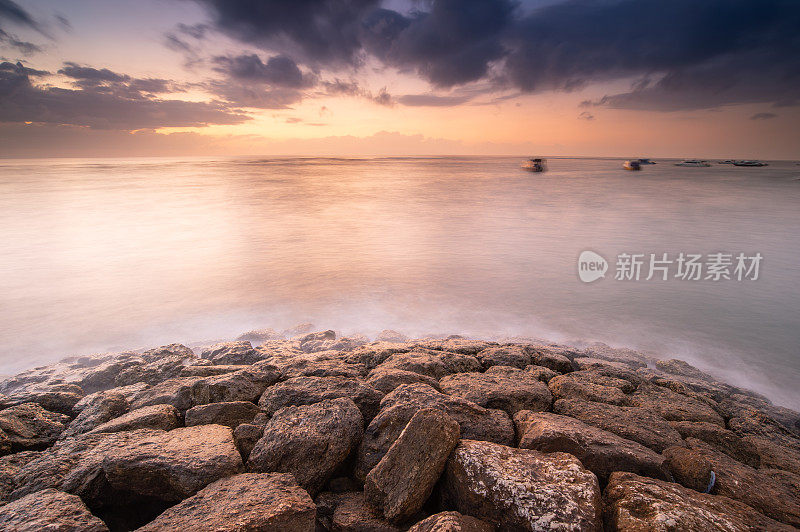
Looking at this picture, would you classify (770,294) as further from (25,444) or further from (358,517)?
(25,444)

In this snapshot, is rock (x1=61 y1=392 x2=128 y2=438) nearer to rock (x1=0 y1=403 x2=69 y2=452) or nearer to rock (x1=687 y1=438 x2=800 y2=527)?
rock (x1=0 y1=403 x2=69 y2=452)

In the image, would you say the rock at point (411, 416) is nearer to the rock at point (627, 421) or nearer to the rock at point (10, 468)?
the rock at point (627, 421)

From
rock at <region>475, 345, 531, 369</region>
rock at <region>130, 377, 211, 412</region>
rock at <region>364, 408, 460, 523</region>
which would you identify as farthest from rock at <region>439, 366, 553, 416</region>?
rock at <region>130, 377, 211, 412</region>

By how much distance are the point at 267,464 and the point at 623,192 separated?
39.4 meters

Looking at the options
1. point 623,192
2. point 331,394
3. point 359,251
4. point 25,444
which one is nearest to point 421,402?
point 331,394

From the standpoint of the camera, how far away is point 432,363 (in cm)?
445

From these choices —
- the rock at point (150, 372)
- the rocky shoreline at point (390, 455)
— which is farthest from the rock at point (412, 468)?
the rock at point (150, 372)

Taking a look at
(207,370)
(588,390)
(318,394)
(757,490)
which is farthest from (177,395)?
(757,490)

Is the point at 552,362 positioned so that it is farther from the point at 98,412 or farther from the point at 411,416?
the point at 98,412

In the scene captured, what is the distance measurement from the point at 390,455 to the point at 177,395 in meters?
2.62

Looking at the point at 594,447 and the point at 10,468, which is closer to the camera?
the point at 594,447

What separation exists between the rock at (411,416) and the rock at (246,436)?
36.4 inches

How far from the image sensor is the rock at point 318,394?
11.7 ft

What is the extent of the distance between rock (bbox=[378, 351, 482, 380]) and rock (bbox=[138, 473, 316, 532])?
203cm
